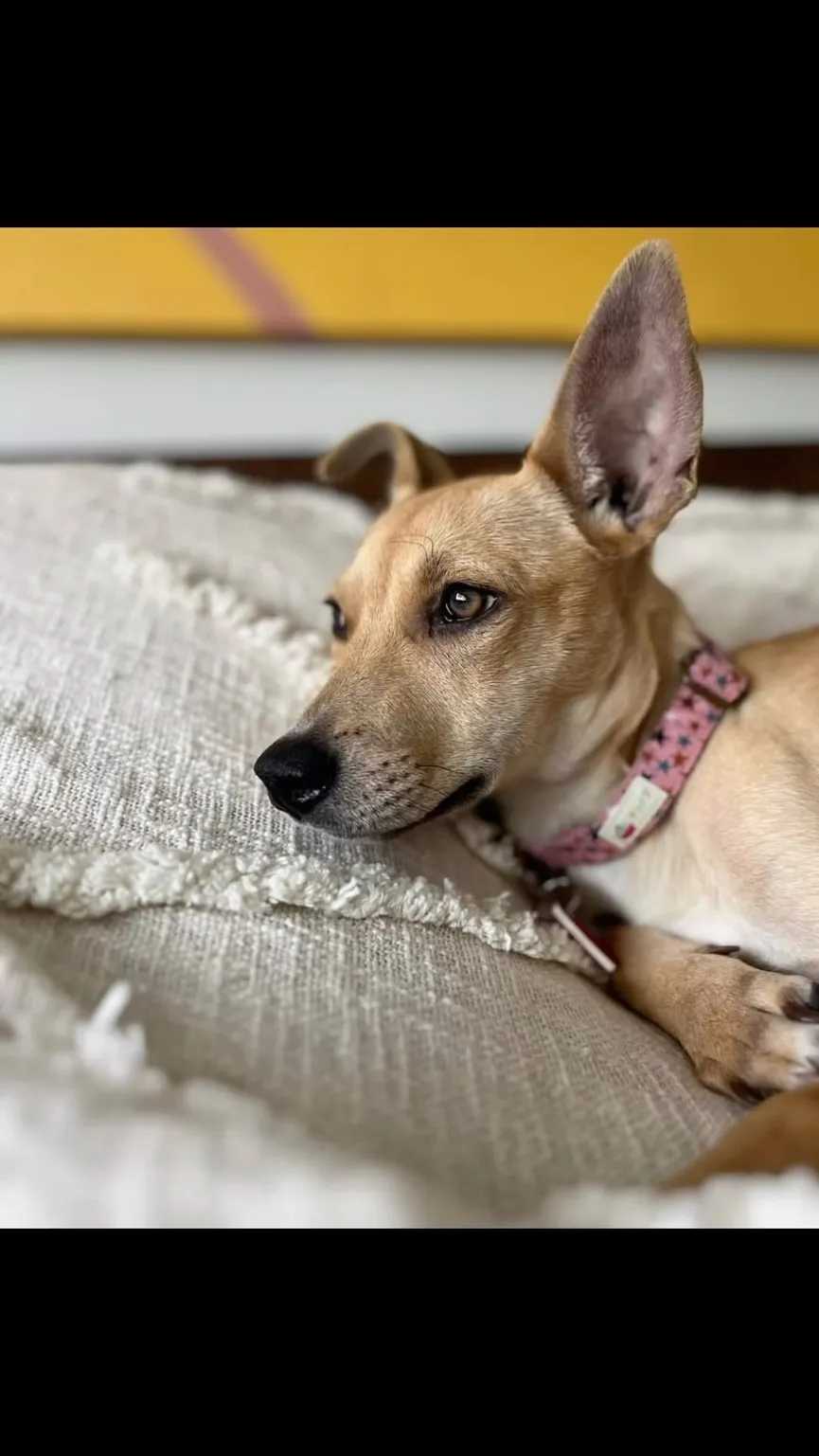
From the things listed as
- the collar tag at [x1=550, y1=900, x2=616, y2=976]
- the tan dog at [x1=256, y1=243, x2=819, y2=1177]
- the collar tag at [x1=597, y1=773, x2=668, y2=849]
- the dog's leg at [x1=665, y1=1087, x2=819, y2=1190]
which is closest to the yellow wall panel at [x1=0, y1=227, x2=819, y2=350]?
the tan dog at [x1=256, y1=243, x2=819, y2=1177]

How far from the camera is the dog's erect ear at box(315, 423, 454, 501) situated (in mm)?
1853

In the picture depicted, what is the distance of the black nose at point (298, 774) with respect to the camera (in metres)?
1.18

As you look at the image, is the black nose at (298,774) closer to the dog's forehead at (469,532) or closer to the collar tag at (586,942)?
the dog's forehead at (469,532)

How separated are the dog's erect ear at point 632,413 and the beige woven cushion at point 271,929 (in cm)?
52

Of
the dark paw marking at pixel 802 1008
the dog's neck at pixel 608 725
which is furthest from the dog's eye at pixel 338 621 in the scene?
the dark paw marking at pixel 802 1008

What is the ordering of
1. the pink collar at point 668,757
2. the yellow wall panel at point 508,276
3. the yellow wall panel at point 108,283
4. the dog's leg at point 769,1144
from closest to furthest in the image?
the dog's leg at point 769,1144 → the pink collar at point 668,757 → the yellow wall panel at point 108,283 → the yellow wall panel at point 508,276

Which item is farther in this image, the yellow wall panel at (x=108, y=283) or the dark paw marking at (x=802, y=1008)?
the yellow wall panel at (x=108, y=283)

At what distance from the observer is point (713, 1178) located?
2.66 ft

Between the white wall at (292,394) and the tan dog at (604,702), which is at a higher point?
the tan dog at (604,702)

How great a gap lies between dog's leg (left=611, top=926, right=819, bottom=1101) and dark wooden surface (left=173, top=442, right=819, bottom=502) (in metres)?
1.92
